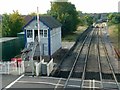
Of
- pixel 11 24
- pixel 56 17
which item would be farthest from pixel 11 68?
pixel 56 17

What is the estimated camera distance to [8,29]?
141ft

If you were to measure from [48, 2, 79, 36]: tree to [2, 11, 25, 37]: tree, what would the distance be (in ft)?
32.8

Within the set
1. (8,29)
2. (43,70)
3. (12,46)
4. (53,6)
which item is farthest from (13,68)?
(53,6)

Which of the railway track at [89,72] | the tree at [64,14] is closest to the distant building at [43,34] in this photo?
the railway track at [89,72]

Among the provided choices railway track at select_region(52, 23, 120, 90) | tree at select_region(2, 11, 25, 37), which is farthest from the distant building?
tree at select_region(2, 11, 25, 37)

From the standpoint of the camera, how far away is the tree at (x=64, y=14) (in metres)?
54.3

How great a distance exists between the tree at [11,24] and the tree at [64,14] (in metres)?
10.0

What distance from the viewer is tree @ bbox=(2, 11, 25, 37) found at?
42.9m

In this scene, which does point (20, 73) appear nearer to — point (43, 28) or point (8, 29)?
point (43, 28)

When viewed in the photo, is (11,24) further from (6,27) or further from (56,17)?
(56,17)

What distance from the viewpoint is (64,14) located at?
5656 cm

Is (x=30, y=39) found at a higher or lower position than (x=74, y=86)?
higher

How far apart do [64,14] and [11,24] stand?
15.2 m

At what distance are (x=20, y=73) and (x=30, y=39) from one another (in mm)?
8380
